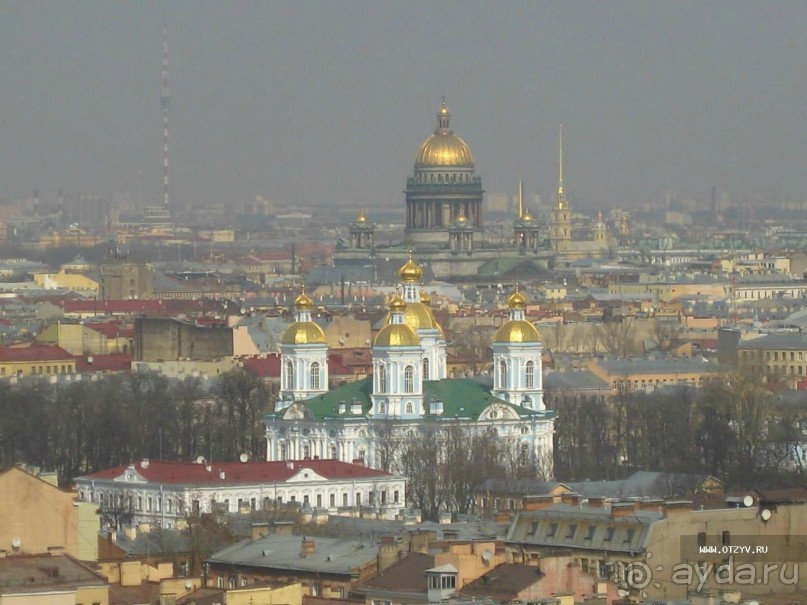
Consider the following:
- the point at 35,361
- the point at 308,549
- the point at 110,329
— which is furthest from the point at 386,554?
the point at 110,329

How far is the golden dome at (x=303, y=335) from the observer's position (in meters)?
72.6

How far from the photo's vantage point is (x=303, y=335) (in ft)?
238

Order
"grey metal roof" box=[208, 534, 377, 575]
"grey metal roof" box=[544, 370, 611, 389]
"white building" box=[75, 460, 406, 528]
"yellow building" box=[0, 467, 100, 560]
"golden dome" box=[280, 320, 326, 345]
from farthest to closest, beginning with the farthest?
"grey metal roof" box=[544, 370, 611, 389]
"golden dome" box=[280, 320, 326, 345]
"white building" box=[75, 460, 406, 528]
"grey metal roof" box=[208, 534, 377, 575]
"yellow building" box=[0, 467, 100, 560]

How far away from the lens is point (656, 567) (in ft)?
119

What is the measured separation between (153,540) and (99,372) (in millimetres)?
42126

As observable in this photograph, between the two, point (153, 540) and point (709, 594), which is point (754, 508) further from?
point (153, 540)

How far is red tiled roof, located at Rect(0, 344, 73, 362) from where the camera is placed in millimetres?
92488

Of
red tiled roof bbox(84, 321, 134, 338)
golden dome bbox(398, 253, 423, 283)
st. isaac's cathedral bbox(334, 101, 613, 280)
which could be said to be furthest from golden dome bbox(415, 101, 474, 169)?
golden dome bbox(398, 253, 423, 283)

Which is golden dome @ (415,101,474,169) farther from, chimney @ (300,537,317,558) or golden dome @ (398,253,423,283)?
chimney @ (300,537,317,558)

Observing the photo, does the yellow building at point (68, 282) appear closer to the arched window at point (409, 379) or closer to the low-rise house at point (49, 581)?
the arched window at point (409, 379)

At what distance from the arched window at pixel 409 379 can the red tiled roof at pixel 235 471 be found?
6.22 m

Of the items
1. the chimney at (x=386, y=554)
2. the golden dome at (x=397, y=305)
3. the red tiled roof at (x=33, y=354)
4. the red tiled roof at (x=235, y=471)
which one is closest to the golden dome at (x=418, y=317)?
the golden dome at (x=397, y=305)

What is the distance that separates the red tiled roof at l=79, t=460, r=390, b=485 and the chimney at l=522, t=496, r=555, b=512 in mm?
13197

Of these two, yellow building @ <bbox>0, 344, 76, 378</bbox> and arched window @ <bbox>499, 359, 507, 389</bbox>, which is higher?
yellow building @ <bbox>0, 344, 76, 378</bbox>
